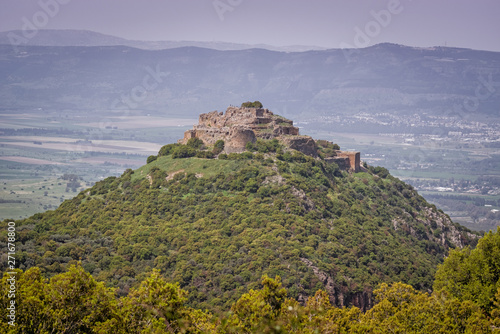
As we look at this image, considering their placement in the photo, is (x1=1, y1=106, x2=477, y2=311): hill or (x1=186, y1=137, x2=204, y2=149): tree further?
(x1=186, y1=137, x2=204, y2=149): tree

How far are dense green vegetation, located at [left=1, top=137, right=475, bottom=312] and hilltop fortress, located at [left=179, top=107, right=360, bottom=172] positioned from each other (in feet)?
5.07

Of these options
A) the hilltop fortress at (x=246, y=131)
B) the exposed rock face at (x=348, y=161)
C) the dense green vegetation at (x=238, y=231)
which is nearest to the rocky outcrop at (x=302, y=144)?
the hilltop fortress at (x=246, y=131)

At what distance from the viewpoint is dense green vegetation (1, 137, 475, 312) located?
4431cm

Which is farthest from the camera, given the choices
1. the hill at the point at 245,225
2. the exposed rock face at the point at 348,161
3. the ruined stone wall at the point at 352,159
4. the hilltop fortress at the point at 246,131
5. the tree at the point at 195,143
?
the ruined stone wall at the point at 352,159

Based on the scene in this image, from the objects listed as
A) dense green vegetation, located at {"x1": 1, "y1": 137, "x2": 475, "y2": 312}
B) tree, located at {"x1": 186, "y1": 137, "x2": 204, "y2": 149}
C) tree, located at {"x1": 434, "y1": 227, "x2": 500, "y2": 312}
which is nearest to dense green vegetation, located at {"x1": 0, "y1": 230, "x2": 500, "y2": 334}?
tree, located at {"x1": 434, "y1": 227, "x2": 500, "y2": 312}

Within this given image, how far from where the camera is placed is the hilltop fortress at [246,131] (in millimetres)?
64875

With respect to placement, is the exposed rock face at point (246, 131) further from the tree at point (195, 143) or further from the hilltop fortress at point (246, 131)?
the tree at point (195, 143)

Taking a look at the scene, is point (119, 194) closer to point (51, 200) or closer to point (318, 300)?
point (318, 300)

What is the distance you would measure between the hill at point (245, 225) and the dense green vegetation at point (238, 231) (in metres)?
0.12

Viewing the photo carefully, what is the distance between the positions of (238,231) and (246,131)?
16138mm

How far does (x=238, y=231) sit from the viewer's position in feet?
168

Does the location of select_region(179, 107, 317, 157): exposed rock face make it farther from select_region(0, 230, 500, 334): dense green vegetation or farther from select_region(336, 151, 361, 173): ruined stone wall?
select_region(0, 230, 500, 334): dense green vegetation

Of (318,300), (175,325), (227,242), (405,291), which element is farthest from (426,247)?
(175,325)

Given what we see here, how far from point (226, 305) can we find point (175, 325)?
1820cm
